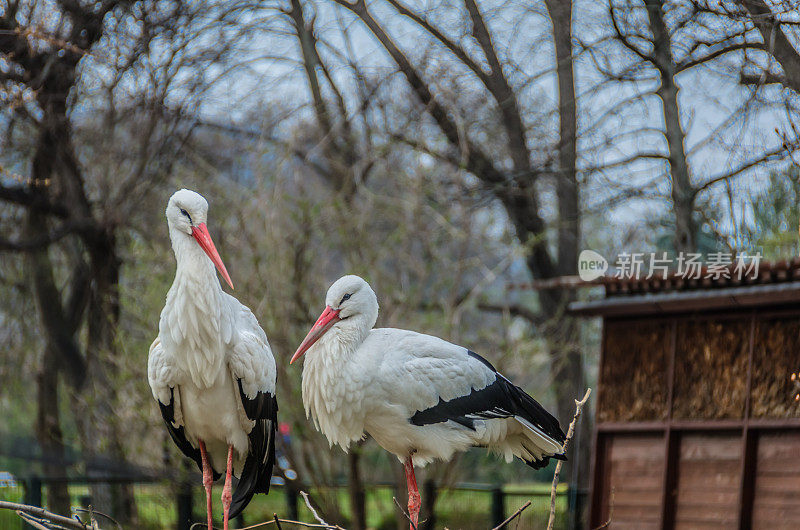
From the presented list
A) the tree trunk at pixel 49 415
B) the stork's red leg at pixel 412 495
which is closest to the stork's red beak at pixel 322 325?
the stork's red leg at pixel 412 495

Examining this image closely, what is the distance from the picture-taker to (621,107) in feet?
30.6

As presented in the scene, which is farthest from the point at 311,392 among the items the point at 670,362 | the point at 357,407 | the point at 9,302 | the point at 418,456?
the point at 9,302

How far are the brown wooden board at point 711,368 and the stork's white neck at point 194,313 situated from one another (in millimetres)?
3805

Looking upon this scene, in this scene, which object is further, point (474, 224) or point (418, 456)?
point (474, 224)

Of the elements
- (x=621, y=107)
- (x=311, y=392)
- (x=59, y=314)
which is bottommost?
(x=311, y=392)

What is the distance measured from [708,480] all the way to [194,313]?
4.08m

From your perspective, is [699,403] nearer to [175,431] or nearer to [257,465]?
[257,465]

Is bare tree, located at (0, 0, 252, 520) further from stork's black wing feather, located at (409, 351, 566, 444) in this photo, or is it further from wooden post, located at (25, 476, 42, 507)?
stork's black wing feather, located at (409, 351, 566, 444)

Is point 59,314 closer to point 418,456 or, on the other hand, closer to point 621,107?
point 621,107

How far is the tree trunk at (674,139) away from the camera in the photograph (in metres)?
8.43

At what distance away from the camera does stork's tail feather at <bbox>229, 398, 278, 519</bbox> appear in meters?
4.36

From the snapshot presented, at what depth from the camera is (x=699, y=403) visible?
6.75 m

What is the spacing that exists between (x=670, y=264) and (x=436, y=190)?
2.43 metres

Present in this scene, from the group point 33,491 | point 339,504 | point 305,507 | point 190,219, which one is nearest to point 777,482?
point 339,504
